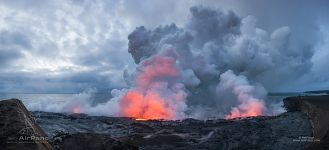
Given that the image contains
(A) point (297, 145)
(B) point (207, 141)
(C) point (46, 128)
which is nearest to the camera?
(A) point (297, 145)

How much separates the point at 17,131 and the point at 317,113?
28.2 meters

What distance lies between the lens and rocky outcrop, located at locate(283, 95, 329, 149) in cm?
2062

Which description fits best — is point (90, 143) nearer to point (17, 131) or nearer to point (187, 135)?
point (17, 131)

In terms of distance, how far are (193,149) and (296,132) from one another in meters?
12.3

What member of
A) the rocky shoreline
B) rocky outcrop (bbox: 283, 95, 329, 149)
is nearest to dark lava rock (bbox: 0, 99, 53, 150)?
the rocky shoreline

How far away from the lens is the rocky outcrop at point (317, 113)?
67.7 ft

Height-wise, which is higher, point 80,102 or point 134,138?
point 80,102

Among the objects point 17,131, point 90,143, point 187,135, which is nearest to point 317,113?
point 90,143

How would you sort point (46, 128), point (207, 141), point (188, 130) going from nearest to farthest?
point (207, 141)
point (46, 128)
point (188, 130)

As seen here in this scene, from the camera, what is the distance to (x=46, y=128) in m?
52.8

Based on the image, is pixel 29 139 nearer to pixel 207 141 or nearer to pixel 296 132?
pixel 207 141

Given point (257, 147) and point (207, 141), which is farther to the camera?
point (207, 141)

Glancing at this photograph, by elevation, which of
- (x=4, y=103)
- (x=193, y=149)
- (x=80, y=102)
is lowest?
(x=193, y=149)

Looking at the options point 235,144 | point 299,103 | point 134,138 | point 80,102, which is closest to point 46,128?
point 134,138
